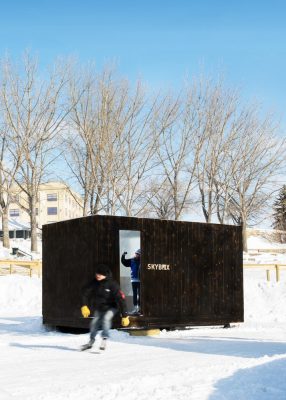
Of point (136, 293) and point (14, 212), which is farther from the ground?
point (14, 212)

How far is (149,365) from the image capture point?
10.3 metres

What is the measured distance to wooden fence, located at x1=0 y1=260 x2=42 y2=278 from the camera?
1117 inches

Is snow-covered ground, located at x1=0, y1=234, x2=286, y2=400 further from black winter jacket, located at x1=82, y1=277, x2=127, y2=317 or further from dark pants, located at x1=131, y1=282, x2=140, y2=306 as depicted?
dark pants, located at x1=131, y1=282, x2=140, y2=306

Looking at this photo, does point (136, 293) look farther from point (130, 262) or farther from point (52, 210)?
point (52, 210)

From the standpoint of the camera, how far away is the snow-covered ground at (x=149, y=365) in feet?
25.8

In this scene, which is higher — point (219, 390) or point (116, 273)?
point (116, 273)

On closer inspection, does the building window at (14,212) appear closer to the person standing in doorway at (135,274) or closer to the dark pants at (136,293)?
the person standing in doorway at (135,274)

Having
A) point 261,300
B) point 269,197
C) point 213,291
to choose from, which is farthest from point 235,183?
point 213,291

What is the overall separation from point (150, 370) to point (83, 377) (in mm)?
1108

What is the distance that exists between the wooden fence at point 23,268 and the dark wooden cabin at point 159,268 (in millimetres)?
11101

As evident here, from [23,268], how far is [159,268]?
17811 mm

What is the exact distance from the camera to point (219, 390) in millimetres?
7914

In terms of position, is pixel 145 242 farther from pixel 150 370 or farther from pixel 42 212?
pixel 42 212

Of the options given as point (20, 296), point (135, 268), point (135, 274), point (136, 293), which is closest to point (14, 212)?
point (20, 296)
